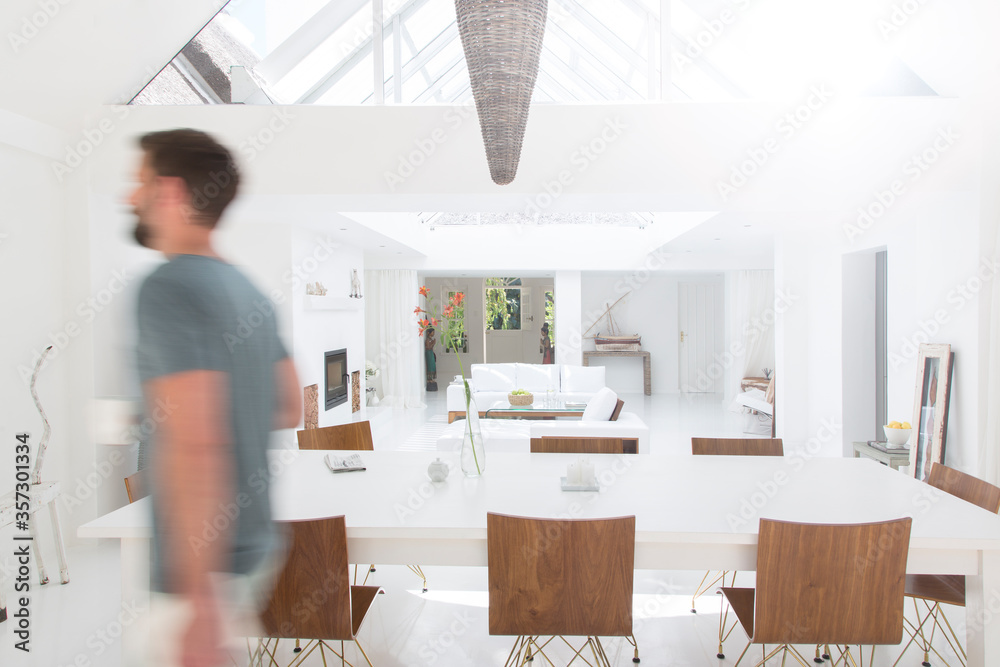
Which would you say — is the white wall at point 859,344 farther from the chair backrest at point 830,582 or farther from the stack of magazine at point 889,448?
the chair backrest at point 830,582

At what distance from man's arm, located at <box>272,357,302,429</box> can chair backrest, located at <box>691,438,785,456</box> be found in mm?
2383

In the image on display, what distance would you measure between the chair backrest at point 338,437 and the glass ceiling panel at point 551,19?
2.07m

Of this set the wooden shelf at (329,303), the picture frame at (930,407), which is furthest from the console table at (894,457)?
the wooden shelf at (329,303)

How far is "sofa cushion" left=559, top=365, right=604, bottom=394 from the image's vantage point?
27.9 ft

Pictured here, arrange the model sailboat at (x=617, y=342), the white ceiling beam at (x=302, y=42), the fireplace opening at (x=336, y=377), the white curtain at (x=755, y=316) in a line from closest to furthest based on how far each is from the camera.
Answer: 1. the white ceiling beam at (x=302, y=42)
2. the fireplace opening at (x=336, y=377)
3. the white curtain at (x=755, y=316)
4. the model sailboat at (x=617, y=342)

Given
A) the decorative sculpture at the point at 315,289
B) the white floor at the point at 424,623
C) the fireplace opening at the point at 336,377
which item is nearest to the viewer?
the white floor at the point at 424,623

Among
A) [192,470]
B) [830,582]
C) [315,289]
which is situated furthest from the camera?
[315,289]

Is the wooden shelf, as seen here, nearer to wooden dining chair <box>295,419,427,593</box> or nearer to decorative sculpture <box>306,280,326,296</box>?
decorative sculpture <box>306,280,326,296</box>

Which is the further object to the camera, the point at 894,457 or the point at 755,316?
the point at 755,316

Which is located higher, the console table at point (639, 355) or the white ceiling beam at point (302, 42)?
the white ceiling beam at point (302, 42)

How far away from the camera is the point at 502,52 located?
4.46ft

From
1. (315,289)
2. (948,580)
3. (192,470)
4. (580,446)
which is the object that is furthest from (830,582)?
(315,289)

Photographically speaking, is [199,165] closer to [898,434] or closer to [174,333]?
[174,333]

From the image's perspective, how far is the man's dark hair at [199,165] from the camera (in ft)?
3.29
